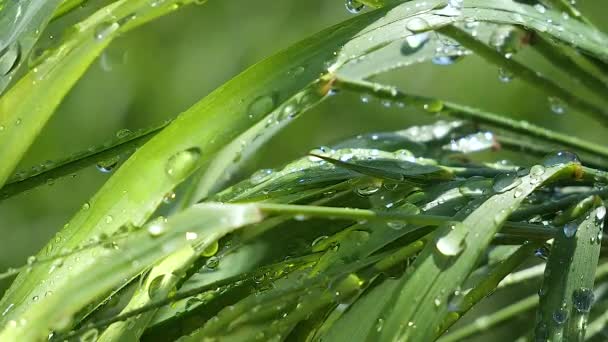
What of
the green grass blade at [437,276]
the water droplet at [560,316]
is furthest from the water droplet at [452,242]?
the water droplet at [560,316]

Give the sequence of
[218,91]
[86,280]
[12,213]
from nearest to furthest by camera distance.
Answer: [86,280]
[218,91]
[12,213]

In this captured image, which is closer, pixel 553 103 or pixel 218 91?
pixel 218 91

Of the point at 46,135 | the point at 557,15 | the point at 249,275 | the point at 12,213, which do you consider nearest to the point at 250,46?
the point at 46,135

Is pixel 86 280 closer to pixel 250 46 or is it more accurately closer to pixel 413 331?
pixel 413 331

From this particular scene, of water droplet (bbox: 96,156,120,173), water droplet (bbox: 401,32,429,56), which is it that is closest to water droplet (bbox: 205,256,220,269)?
water droplet (bbox: 96,156,120,173)

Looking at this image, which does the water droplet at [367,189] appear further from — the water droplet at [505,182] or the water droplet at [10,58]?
the water droplet at [10,58]

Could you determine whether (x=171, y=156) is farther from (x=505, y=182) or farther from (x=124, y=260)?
(x=505, y=182)

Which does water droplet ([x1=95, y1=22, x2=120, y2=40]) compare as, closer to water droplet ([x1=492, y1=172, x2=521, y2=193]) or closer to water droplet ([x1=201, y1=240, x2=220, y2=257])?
water droplet ([x1=201, y1=240, x2=220, y2=257])
